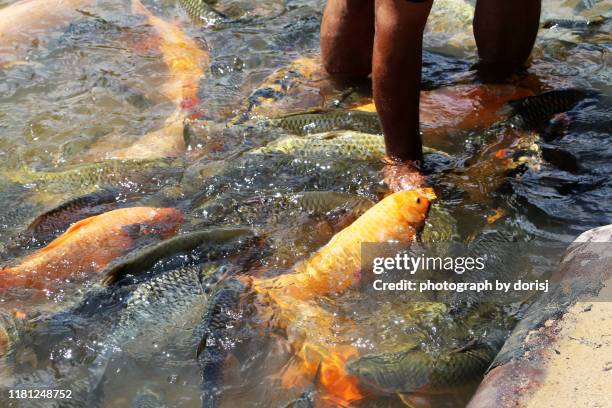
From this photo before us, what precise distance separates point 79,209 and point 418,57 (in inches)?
65.6

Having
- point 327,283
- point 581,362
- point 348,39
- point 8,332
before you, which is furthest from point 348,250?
point 348,39

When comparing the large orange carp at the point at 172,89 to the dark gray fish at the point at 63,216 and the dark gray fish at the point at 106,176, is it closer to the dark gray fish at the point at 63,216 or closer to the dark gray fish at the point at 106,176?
the dark gray fish at the point at 106,176

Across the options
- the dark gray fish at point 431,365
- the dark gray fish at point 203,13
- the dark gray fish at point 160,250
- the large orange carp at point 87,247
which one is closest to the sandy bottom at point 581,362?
the dark gray fish at point 431,365

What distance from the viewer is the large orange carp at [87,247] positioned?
2.85 metres

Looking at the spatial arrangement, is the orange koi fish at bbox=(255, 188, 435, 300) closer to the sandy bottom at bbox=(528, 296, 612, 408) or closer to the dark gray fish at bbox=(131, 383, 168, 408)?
the dark gray fish at bbox=(131, 383, 168, 408)

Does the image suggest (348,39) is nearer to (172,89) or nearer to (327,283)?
(172,89)

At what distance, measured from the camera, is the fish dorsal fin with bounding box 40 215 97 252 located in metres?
2.93

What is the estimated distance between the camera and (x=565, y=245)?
2.89m

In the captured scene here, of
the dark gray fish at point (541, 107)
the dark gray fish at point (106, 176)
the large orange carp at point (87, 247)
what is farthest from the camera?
the dark gray fish at point (541, 107)

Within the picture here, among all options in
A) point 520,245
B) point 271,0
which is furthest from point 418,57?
point 271,0

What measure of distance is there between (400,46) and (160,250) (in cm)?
127

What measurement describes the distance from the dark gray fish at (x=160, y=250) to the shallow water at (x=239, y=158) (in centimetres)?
5

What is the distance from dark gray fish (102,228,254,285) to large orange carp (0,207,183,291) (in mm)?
75

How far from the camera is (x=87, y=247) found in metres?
2.93
